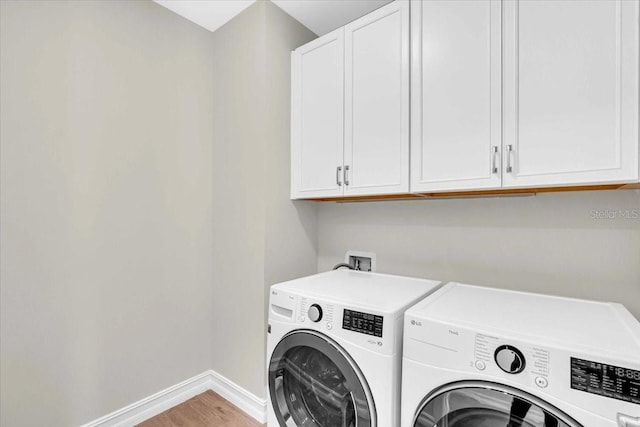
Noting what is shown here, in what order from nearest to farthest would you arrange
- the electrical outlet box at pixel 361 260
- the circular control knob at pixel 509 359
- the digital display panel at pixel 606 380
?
1. the digital display panel at pixel 606 380
2. the circular control knob at pixel 509 359
3. the electrical outlet box at pixel 361 260

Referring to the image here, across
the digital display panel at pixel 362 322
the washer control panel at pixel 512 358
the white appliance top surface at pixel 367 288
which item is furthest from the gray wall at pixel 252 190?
the washer control panel at pixel 512 358

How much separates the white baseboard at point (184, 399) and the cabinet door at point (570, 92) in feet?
6.38

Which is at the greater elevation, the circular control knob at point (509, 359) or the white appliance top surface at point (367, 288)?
the white appliance top surface at point (367, 288)

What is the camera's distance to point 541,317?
110 cm

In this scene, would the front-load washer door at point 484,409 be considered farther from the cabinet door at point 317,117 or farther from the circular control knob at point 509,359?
the cabinet door at point 317,117

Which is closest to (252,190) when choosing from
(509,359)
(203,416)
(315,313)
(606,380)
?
(315,313)

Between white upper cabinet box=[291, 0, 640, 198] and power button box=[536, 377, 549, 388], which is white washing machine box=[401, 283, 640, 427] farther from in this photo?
white upper cabinet box=[291, 0, 640, 198]

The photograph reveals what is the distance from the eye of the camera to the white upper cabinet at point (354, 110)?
5.09 feet

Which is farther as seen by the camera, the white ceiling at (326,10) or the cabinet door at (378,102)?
the white ceiling at (326,10)

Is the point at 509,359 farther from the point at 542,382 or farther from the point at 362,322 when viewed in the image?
the point at 362,322

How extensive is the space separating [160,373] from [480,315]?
1.93 m

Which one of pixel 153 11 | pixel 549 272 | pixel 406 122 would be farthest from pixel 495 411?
pixel 153 11

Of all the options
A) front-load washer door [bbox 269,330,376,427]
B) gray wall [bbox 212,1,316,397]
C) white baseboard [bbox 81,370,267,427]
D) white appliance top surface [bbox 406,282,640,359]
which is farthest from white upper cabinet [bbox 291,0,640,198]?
white baseboard [bbox 81,370,267,427]

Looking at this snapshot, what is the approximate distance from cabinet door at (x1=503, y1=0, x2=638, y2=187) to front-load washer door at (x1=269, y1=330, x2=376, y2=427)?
1046mm
